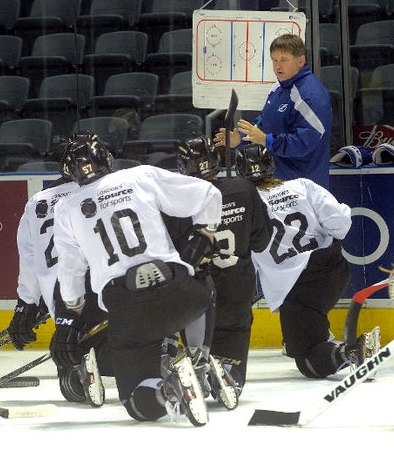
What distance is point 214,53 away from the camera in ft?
22.4

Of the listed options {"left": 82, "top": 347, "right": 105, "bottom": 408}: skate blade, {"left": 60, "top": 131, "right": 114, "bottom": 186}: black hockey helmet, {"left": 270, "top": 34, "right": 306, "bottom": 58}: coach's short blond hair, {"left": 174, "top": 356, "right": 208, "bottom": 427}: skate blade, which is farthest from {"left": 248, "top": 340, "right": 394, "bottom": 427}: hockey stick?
{"left": 270, "top": 34, "right": 306, "bottom": 58}: coach's short blond hair

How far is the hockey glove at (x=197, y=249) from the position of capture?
15.5ft

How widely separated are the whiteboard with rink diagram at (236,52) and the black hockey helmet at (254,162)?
3.64ft

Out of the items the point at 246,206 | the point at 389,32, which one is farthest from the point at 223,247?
the point at 389,32

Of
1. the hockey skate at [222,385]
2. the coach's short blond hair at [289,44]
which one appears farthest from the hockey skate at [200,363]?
the coach's short blond hair at [289,44]

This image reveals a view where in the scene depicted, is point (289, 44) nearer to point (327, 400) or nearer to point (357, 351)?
point (357, 351)

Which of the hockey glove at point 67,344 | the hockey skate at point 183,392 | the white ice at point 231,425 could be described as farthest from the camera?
the hockey glove at point 67,344

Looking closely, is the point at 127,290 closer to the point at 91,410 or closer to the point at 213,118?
the point at 91,410

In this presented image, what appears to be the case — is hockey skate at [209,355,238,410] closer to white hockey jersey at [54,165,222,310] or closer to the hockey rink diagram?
white hockey jersey at [54,165,222,310]

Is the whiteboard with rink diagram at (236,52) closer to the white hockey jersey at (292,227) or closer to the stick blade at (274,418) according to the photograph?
the white hockey jersey at (292,227)

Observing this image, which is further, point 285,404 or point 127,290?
point 285,404

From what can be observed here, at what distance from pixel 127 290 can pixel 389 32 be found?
3.65 metres

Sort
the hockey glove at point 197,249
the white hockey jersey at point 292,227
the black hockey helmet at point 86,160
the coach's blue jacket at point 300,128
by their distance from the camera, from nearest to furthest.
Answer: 1. the hockey glove at point 197,249
2. the black hockey helmet at point 86,160
3. the white hockey jersey at point 292,227
4. the coach's blue jacket at point 300,128

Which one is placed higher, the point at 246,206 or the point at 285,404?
the point at 246,206
